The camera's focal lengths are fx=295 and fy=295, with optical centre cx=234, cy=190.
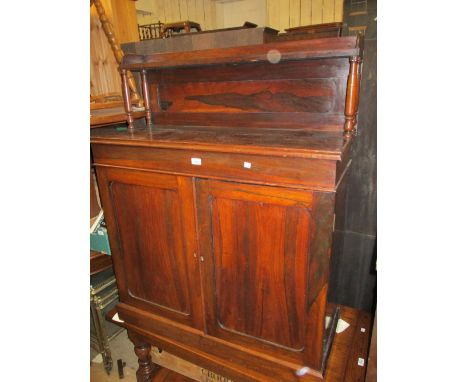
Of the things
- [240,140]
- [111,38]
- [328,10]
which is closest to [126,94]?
[240,140]

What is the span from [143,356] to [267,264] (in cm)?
107

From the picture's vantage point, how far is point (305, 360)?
45.3 inches

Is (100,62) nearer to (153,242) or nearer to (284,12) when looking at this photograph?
(153,242)

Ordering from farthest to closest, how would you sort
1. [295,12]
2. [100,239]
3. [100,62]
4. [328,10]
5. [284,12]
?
[284,12]
[295,12]
[328,10]
[100,62]
[100,239]

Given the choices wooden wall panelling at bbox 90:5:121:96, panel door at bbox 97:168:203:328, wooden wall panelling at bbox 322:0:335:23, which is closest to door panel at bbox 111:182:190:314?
panel door at bbox 97:168:203:328

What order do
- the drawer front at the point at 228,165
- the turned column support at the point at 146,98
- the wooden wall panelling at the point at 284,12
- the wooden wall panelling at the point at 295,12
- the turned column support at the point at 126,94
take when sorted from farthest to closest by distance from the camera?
the wooden wall panelling at the point at 284,12
the wooden wall panelling at the point at 295,12
the turned column support at the point at 146,98
the turned column support at the point at 126,94
the drawer front at the point at 228,165

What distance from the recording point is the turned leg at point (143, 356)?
1.65m

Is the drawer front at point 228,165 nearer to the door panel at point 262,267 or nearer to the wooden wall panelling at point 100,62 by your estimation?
the door panel at point 262,267

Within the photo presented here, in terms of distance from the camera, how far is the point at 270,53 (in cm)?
112

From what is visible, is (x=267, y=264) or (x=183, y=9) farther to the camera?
(x=183, y=9)

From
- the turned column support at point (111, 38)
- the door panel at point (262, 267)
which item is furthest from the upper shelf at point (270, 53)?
the turned column support at point (111, 38)

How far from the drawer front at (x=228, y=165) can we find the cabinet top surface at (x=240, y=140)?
0.03m

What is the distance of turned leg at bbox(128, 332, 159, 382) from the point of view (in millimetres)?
1645

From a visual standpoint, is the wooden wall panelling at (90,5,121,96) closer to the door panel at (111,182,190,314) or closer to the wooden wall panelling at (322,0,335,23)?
the door panel at (111,182,190,314)
